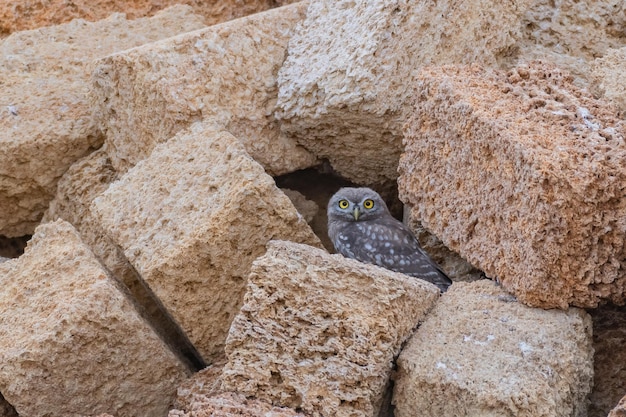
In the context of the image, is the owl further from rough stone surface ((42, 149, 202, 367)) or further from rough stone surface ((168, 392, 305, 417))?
rough stone surface ((168, 392, 305, 417))

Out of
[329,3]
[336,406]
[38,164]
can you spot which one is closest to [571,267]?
[336,406]

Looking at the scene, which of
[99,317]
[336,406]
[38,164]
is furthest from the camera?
[38,164]

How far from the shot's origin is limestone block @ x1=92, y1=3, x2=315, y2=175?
588 cm

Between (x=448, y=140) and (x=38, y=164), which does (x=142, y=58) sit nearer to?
(x=38, y=164)

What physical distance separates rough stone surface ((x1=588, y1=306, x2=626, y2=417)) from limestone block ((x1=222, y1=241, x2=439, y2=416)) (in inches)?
38.2

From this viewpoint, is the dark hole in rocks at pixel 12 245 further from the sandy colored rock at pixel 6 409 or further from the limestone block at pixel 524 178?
the limestone block at pixel 524 178

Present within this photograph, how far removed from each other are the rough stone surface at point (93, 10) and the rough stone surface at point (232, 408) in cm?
396

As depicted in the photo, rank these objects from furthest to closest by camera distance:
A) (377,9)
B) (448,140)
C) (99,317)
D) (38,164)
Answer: (38,164)
(377,9)
(448,140)
(99,317)

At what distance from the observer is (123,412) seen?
498 cm

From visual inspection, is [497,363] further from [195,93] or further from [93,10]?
[93,10]

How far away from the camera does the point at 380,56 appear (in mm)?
5703

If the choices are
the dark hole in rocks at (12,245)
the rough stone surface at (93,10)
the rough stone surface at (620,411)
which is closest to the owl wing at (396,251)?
the rough stone surface at (620,411)

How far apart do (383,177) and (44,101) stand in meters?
1.97

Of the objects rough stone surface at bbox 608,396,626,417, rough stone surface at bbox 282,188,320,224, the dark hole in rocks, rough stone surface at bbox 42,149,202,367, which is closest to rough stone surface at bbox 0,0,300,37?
the dark hole in rocks
